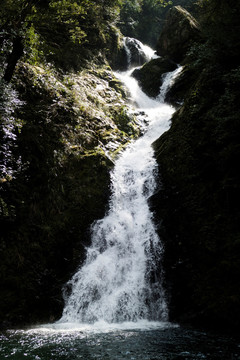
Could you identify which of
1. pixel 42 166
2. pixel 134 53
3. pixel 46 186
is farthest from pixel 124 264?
pixel 134 53

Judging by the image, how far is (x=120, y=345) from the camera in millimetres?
4871

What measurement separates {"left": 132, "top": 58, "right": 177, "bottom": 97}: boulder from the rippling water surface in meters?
17.9

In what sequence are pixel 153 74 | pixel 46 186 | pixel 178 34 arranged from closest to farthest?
pixel 46 186, pixel 153 74, pixel 178 34

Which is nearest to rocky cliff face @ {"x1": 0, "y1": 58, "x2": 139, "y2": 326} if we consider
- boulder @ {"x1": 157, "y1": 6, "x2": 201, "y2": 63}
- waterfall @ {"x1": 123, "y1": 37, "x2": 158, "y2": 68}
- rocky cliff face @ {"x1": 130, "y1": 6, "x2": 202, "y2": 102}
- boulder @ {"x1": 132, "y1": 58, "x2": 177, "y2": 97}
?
boulder @ {"x1": 132, "y1": 58, "x2": 177, "y2": 97}

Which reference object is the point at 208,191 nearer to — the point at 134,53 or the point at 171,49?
the point at 171,49

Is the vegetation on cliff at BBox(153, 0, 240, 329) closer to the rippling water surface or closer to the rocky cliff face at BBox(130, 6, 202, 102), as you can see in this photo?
the rippling water surface

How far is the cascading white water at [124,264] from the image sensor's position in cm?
688

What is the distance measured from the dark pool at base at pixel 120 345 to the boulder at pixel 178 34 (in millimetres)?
21189

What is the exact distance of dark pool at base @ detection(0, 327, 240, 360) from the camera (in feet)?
14.4

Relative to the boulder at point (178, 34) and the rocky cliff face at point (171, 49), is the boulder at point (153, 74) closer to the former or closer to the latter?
the rocky cliff face at point (171, 49)

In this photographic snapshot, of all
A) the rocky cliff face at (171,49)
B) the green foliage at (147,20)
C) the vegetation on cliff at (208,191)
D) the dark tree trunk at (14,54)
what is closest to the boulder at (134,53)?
the rocky cliff face at (171,49)

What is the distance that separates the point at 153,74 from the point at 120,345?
68.0 ft

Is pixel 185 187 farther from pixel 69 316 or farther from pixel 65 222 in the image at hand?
pixel 69 316

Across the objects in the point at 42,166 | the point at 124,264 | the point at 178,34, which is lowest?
the point at 124,264
